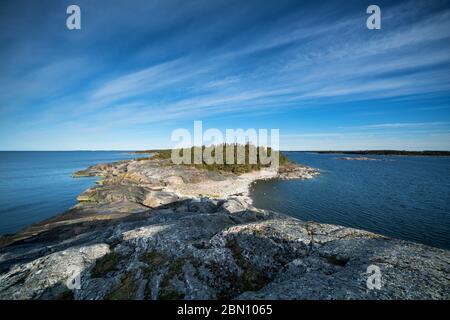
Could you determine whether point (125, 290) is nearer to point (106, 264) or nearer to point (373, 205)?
point (106, 264)

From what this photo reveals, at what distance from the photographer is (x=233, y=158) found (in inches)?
3905

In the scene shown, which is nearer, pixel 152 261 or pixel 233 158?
pixel 152 261

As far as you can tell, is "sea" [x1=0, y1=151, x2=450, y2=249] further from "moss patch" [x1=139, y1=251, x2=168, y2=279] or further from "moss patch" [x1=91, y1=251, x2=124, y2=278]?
"moss patch" [x1=91, y1=251, x2=124, y2=278]

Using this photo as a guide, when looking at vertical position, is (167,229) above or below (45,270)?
above

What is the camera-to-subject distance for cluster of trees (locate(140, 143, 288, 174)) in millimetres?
90188

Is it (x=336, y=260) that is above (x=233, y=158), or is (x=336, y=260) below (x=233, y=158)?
below

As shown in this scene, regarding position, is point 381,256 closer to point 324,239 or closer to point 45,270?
point 324,239

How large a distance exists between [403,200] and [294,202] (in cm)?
2772

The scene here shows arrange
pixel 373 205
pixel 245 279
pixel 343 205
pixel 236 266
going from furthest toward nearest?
pixel 343 205 → pixel 373 205 → pixel 236 266 → pixel 245 279

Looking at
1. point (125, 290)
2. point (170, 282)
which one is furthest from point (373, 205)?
point (125, 290)

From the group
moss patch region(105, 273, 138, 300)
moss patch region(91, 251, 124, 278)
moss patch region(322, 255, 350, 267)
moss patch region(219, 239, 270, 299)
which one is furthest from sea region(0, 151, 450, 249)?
moss patch region(105, 273, 138, 300)

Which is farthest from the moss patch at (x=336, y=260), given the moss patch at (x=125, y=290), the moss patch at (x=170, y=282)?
the moss patch at (x=125, y=290)
